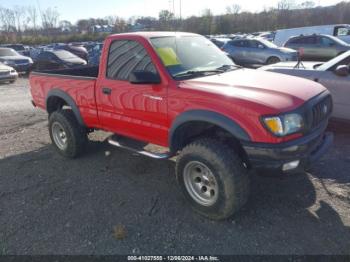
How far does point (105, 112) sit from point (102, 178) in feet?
3.09

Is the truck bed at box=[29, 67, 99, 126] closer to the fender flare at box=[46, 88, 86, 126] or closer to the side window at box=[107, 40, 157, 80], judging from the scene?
the fender flare at box=[46, 88, 86, 126]

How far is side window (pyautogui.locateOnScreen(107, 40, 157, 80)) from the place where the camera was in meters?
3.76

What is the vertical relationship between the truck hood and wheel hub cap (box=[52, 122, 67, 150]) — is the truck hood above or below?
above

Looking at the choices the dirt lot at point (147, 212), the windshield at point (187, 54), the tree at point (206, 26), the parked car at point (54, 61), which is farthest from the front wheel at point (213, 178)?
the tree at point (206, 26)

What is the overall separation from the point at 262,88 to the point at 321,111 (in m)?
0.74

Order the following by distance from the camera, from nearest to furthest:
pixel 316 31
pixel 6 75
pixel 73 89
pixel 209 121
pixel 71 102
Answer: pixel 209 121
pixel 73 89
pixel 71 102
pixel 6 75
pixel 316 31

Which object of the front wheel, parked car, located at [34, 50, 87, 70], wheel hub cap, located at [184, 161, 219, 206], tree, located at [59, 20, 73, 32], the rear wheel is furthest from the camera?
tree, located at [59, 20, 73, 32]

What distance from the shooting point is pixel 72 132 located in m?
4.91

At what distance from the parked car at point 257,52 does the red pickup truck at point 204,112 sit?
11413mm

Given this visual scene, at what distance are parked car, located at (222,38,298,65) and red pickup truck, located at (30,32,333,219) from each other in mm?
11413

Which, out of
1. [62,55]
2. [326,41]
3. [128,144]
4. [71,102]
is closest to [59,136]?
[71,102]

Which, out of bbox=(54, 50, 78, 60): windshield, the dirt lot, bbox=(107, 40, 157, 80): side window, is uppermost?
bbox=(107, 40, 157, 80): side window

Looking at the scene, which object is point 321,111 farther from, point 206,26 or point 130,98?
point 206,26

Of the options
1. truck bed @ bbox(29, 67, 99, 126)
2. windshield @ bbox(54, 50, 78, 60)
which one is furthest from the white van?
truck bed @ bbox(29, 67, 99, 126)
